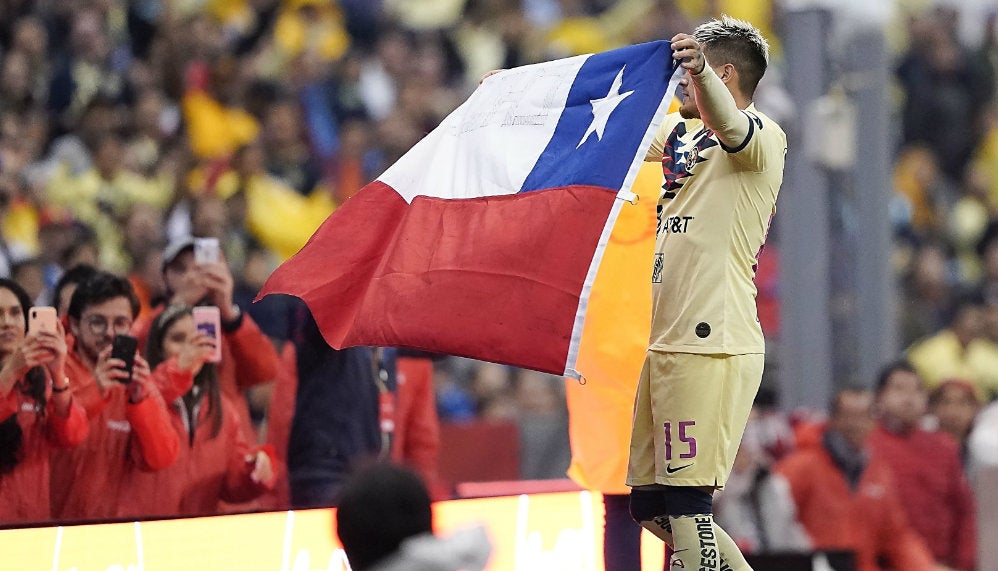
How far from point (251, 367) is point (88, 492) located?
1.17 metres

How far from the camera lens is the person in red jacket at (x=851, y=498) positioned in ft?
32.3

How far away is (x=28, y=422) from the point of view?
6.30 meters

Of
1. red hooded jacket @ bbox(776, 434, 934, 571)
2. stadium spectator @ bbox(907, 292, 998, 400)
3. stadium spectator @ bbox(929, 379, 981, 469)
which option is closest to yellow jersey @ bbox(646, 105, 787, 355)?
red hooded jacket @ bbox(776, 434, 934, 571)

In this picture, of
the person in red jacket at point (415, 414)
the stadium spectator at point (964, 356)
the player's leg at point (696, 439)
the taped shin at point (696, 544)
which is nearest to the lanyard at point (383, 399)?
the person in red jacket at point (415, 414)

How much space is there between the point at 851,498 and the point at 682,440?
5.05 m

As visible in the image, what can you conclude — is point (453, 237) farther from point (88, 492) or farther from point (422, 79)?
point (422, 79)

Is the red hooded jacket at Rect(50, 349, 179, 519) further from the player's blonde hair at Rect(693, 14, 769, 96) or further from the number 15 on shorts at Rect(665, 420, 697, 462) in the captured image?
the player's blonde hair at Rect(693, 14, 769, 96)

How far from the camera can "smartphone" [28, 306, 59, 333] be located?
236 inches

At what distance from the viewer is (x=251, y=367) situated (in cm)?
761

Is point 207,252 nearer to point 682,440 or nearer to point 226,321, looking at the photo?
point 226,321

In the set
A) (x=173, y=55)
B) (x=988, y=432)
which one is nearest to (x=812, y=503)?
(x=988, y=432)

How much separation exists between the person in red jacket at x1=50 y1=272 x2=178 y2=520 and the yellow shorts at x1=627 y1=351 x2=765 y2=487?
2.19m

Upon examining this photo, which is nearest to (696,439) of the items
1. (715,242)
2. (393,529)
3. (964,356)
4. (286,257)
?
(715,242)

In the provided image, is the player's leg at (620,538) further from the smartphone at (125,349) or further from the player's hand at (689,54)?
the player's hand at (689,54)
